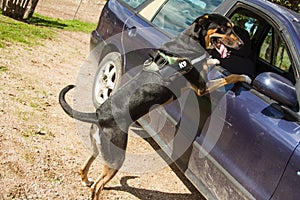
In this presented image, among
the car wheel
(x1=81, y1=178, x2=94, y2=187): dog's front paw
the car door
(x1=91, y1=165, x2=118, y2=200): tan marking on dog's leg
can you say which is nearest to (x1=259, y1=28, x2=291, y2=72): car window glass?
the car door

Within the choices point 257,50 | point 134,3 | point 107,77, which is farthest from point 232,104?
point 134,3

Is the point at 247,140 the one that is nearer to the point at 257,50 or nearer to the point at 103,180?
the point at 103,180

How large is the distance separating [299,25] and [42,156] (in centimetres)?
260

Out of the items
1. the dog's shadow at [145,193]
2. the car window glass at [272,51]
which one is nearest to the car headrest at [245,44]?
the car window glass at [272,51]

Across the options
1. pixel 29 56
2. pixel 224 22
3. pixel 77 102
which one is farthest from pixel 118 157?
pixel 29 56

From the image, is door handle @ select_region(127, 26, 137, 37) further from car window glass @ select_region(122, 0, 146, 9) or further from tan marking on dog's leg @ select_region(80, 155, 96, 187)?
tan marking on dog's leg @ select_region(80, 155, 96, 187)

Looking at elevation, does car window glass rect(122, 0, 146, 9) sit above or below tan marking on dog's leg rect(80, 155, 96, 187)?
above

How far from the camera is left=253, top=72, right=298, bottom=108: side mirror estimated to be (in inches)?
102

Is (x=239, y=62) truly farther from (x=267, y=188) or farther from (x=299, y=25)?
(x=267, y=188)

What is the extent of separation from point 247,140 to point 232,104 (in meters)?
0.35

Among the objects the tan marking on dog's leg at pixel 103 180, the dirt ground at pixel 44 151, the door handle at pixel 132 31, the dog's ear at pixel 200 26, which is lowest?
the dirt ground at pixel 44 151

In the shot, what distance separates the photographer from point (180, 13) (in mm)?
4125

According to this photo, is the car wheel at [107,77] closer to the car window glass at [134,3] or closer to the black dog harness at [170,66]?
the car window glass at [134,3]

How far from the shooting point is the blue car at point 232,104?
8.55ft
